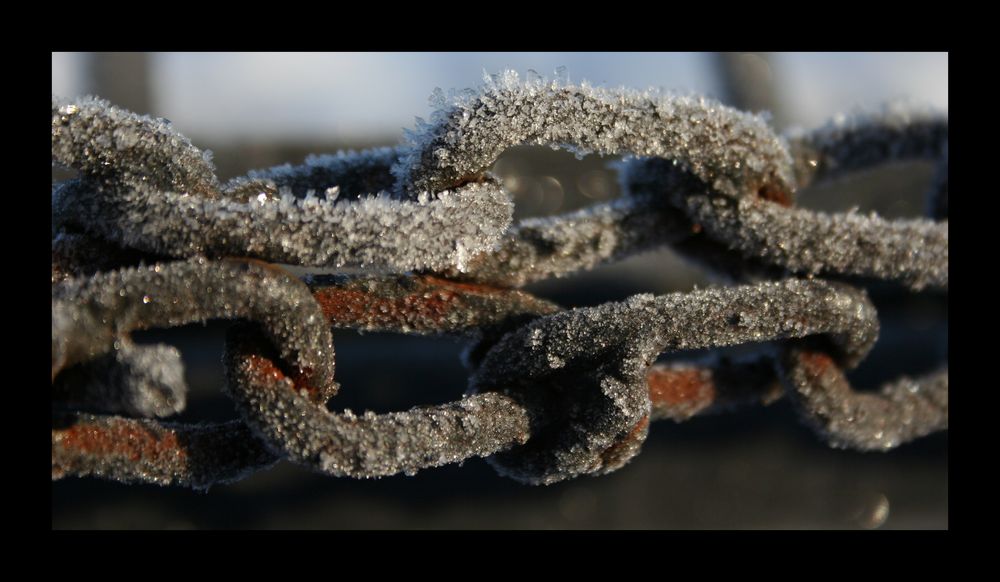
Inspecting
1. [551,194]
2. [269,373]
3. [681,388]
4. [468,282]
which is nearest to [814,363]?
[681,388]

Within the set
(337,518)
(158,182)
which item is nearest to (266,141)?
(337,518)

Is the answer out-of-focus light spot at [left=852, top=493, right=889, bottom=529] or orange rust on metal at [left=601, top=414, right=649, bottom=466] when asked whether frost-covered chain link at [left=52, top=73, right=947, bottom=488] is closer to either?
orange rust on metal at [left=601, top=414, right=649, bottom=466]

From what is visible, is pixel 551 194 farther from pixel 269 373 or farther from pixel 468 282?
pixel 269 373

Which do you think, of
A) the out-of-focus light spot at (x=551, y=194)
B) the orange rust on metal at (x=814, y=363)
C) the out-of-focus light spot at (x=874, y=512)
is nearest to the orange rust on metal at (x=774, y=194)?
A: the orange rust on metal at (x=814, y=363)

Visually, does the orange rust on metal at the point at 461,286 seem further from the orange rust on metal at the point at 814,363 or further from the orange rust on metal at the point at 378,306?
the orange rust on metal at the point at 814,363

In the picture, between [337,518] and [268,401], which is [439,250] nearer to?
[268,401]

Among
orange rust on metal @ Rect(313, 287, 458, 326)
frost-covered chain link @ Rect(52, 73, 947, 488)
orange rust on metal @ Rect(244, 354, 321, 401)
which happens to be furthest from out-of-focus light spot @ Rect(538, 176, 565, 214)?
orange rust on metal @ Rect(244, 354, 321, 401)
